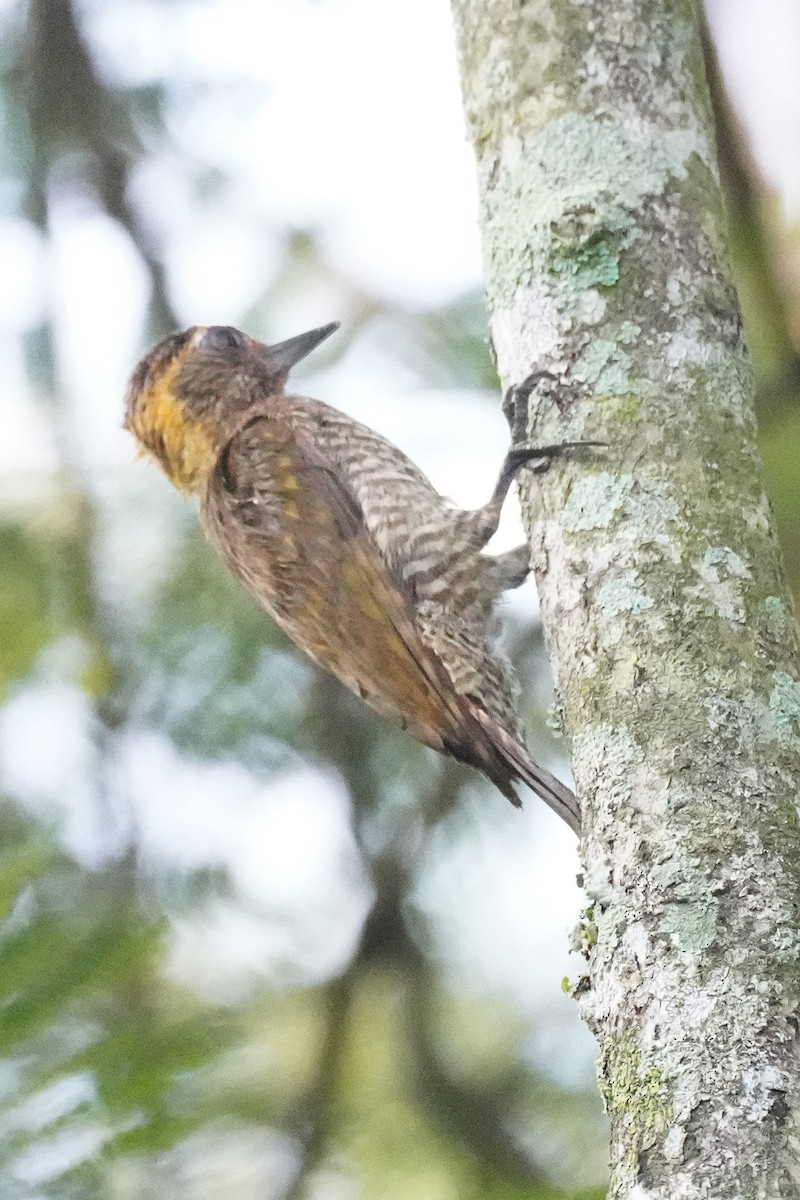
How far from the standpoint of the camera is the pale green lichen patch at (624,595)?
1.45m

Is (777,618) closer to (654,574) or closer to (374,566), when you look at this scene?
(654,574)

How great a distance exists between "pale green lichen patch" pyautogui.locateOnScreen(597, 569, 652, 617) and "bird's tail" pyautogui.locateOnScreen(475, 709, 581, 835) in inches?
23.9

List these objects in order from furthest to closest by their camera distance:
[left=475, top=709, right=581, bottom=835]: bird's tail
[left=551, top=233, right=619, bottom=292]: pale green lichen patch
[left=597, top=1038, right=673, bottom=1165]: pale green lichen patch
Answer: [left=475, top=709, right=581, bottom=835]: bird's tail, [left=551, top=233, right=619, bottom=292]: pale green lichen patch, [left=597, top=1038, right=673, bottom=1165]: pale green lichen patch

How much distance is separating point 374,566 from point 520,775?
609 millimetres

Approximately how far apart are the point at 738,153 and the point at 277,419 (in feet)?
3.68

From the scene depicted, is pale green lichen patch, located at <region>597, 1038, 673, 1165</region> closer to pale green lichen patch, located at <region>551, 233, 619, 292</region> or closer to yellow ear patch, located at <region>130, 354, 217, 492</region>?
pale green lichen patch, located at <region>551, 233, 619, 292</region>

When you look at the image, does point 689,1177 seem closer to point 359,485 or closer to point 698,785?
point 698,785

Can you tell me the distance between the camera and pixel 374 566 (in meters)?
2.75

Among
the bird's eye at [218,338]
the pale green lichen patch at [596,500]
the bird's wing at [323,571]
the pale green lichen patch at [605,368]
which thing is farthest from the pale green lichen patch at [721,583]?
the bird's eye at [218,338]

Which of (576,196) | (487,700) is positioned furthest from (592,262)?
(487,700)

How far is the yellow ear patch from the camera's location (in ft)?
10.8

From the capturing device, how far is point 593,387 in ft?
5.29

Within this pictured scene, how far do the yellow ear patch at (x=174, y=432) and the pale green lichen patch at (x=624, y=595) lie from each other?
1903mm

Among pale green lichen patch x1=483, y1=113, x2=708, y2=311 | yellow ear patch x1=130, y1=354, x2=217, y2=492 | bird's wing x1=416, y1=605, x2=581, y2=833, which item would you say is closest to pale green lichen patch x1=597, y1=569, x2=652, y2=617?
pale green lichen patch x1=483, y1=113, x2=708, y2=311
